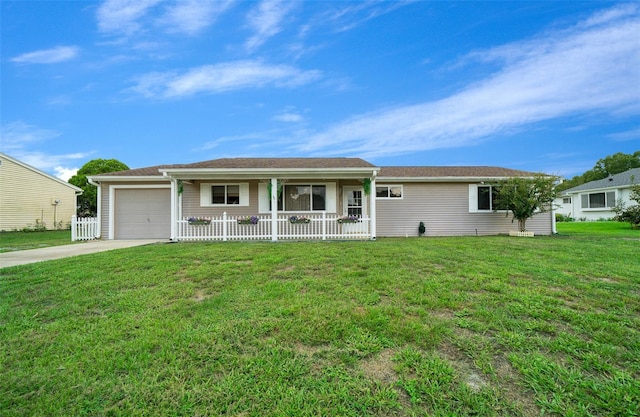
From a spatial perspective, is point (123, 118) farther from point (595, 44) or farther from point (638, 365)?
→ point (595, 44)

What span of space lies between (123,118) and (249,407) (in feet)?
63.2

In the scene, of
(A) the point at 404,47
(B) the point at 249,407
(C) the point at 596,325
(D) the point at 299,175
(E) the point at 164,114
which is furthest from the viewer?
(E) the point at 164,114

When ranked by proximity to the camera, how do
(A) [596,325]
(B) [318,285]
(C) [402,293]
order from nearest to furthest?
(A) [596,325] < (C) [402,293] < (B) [318,285]

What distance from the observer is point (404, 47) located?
1463cm

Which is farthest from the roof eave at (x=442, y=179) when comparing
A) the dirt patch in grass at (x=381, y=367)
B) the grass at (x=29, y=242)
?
the grass at (x=29, y=242)

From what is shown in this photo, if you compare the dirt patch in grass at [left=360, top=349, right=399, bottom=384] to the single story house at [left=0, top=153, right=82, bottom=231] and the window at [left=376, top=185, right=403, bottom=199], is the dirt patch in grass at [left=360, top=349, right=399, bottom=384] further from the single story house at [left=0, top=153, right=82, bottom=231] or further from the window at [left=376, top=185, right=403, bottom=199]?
the single story house at [left=0, top=153, right=82, bottom=231]

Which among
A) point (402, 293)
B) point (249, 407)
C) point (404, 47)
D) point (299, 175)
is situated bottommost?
point (249, 407)

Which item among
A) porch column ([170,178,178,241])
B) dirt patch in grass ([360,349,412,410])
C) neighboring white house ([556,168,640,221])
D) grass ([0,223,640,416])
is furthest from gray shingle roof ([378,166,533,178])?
neighboring white house ([556,168,640,221])

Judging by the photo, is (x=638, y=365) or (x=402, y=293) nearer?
(x=638, y=365)

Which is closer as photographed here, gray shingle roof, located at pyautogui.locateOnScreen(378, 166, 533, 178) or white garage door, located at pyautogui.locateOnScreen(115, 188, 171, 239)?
white garage door, located at pyautogui.locateOnScreen(115, 188, 171, 239)

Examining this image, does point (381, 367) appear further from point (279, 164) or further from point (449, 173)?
point (449, 173)

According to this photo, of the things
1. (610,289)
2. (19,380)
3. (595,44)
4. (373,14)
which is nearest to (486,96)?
(595,44)

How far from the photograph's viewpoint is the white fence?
11864mm

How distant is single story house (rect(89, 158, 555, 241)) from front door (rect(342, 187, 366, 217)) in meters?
0.05
